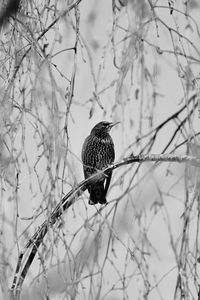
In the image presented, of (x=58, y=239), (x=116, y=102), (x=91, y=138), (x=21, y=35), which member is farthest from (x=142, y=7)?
(x=91, y=138)

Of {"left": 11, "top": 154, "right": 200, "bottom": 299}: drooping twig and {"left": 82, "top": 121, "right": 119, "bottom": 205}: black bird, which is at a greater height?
{"left": 82, "top": 121, "right": 119, "bottom": 205}: black bird

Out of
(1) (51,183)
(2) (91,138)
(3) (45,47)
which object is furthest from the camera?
(2) (91,138)

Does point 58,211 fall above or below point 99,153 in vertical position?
below

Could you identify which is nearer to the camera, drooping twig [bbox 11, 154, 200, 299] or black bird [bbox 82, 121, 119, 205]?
drooping twig [bbox 11, 154, 200, 299]

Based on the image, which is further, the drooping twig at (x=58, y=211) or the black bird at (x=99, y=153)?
the black bird at (x=99, y=153)

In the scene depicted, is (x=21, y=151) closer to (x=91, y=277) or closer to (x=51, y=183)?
(x=51, y=183)

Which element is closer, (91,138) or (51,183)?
(51,183)

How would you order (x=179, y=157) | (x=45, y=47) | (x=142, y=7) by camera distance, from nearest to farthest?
(x=142, y=7)
(x=45, y=47)
(x=179, y=157)

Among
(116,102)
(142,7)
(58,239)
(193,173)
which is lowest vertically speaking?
(58,239)

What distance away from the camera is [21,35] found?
2.40 metres

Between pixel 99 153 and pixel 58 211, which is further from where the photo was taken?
pixel 99 153

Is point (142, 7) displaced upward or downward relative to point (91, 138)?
downward

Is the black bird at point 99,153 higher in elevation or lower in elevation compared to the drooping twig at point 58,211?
higher

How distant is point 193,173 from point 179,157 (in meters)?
0.31
